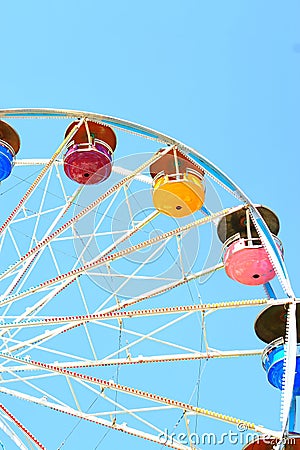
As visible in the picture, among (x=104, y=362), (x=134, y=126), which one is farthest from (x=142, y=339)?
(x=134, y=126)

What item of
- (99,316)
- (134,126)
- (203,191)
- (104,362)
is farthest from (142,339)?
(134,126)

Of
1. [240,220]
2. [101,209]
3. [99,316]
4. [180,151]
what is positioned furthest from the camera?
[101,209]

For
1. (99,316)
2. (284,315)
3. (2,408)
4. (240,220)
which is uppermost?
(240,220)

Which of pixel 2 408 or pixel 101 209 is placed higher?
pixel 101 209

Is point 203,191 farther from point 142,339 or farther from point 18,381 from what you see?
point 18,381

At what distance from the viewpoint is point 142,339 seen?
39.0 ft

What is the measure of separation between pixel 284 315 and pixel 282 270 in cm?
140

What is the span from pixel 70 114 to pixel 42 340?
324 centimetres

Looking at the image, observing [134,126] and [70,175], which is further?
[70,175]

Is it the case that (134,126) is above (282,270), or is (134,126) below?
above

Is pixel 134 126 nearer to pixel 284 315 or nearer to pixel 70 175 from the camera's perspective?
pixel 70 175

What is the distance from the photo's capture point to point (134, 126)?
35.7ft

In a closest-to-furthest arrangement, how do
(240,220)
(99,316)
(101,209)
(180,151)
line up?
1. (99,316)
2. (180,151)
3. (240,220)
4. (101,209)

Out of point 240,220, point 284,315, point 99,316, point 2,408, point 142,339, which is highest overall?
point 240,220
